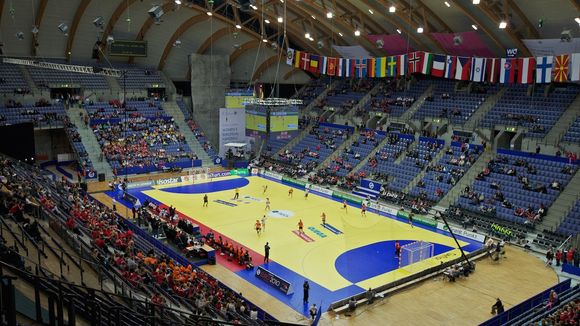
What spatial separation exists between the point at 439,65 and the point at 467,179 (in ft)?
34.7

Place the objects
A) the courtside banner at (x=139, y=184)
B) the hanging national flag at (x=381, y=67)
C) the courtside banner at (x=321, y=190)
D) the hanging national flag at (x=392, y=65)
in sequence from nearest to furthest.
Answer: the courtside banner at (x=321, y=190) → the courtside banner at (x=139, y=184) → the hanging national flag at (x=392, y=65) → the hanging national flag at (x=381, y=67)

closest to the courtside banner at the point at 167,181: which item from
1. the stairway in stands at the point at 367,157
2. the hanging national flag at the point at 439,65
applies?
the stairway in stands at the point at 367,157

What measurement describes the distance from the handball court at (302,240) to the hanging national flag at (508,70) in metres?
14.0

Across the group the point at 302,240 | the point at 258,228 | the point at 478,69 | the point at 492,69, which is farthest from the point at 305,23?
the point at 302,240

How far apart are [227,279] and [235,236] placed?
6293mm

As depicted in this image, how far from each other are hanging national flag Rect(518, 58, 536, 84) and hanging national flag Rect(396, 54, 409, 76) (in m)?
9.43

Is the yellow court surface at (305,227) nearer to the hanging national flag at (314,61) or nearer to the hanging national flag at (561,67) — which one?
the hanging national flag at (561,67)

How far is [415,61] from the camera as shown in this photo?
41.0 metres

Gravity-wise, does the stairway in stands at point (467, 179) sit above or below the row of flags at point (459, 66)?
below

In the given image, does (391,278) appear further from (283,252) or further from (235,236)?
(235,236)

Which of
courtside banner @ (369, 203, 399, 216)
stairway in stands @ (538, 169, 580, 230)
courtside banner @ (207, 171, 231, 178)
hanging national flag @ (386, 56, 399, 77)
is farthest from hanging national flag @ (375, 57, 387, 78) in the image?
stairway in stands @ (538, 169, 580, 230)

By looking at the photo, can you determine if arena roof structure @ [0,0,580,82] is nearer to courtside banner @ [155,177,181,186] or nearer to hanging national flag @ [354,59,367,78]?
hanging national flag @ [354,59,367,78]

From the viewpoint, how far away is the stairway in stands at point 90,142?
4203 centimetres

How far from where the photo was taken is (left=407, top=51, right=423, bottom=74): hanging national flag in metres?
40.7
